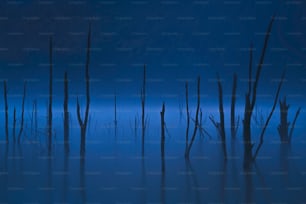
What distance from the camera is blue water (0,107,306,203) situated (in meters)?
1.52

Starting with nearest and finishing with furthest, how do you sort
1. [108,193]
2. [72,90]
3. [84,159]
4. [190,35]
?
[108,193]
[190,35]
[84,159]
[72,90]

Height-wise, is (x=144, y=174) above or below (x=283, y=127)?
below

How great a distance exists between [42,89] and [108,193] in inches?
25.4

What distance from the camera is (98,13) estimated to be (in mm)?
1549

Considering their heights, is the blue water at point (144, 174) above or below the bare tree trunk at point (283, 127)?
below

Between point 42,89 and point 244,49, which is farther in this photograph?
point 42,89

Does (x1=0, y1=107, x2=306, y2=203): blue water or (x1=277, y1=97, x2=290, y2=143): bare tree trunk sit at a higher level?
(x1=277, y1=97, x2=290, y2=143): bare tree trunk

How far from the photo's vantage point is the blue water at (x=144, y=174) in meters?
1.52

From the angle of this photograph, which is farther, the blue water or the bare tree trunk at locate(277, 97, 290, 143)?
the bare tree trunk at locate(277, 97, 290, 143)

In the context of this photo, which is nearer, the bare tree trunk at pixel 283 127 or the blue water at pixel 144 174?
the blue water at pixel 144 174

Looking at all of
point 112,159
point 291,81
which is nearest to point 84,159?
point 112,159

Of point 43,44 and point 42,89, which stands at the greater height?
point 43,44

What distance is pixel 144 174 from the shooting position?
1.65m

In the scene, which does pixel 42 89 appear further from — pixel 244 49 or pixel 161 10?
pixel 244 49
